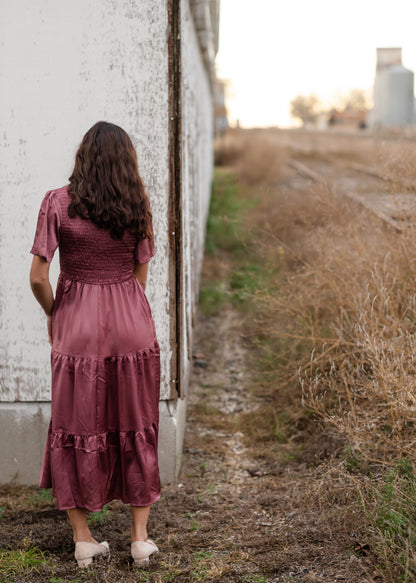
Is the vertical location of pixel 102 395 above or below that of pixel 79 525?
above

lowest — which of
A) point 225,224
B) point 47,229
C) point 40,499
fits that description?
point 40,499

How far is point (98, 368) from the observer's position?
301 centimetres

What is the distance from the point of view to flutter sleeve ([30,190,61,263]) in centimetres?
288

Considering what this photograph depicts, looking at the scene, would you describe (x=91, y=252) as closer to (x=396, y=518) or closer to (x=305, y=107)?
(x=396, y=518)

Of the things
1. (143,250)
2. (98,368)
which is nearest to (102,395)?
(98,368)

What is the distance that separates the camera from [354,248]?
17.1 ft

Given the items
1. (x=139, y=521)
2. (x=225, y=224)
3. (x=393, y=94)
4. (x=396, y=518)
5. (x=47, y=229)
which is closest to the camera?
(x=47, y=229)

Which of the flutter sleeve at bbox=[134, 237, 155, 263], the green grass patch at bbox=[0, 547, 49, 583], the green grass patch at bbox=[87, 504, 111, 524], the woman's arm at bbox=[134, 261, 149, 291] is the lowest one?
the green grass patch at bbox=[87, 504, 111, 524]

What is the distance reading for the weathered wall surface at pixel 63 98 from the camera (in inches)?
149

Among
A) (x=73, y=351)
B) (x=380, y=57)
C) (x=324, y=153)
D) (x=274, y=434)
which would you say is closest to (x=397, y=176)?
(x=274, y=434)

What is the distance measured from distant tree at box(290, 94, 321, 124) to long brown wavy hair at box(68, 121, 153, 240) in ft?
335

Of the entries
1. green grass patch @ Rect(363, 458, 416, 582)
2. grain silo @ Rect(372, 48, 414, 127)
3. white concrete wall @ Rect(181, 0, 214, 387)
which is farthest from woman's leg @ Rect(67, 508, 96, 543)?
grain silo @ Rect(372, 48, 414, 127)

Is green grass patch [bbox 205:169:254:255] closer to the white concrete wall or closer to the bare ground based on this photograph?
the white concrete wall

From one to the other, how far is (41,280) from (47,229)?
9.6 inches
